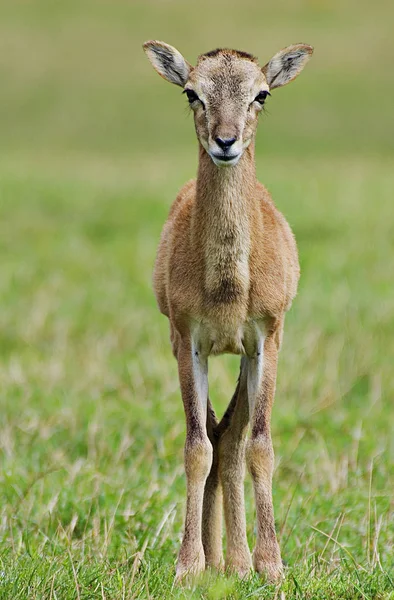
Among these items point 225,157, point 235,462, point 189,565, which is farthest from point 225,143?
point 189,565

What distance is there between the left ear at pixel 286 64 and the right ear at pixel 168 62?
433mm

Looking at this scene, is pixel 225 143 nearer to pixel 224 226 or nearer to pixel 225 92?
pixel 225 92

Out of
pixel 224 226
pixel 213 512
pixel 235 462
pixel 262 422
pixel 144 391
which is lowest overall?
pixel 144 391

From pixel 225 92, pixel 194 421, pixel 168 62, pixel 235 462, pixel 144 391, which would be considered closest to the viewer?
pixel 225 92

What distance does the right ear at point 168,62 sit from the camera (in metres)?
5.85

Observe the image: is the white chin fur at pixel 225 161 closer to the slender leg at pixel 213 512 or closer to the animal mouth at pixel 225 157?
the animal mouth at pixel 225 157

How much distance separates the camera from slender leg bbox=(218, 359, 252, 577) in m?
6.02

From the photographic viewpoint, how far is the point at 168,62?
5910 mm

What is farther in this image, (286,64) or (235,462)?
(235,462)

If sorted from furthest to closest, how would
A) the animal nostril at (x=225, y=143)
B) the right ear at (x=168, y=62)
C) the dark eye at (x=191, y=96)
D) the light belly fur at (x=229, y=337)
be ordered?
the right ear at (x=168, y=62) → the dark eye at (x=191, y=96) → the light belly fur at (x=229, y=337) → the animal nostril at (x=225, y=143)

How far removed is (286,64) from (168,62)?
2.11 feet

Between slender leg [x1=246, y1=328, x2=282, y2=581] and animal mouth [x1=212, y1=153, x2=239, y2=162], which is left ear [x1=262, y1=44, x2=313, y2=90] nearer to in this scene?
animal mouth [x1=212, y1=153, x2=239, y2=162]

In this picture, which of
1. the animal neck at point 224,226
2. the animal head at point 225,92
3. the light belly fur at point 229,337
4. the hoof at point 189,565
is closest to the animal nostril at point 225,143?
the animal head at point 225,92

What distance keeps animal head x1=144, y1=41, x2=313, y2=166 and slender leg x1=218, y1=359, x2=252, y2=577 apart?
131 cm
